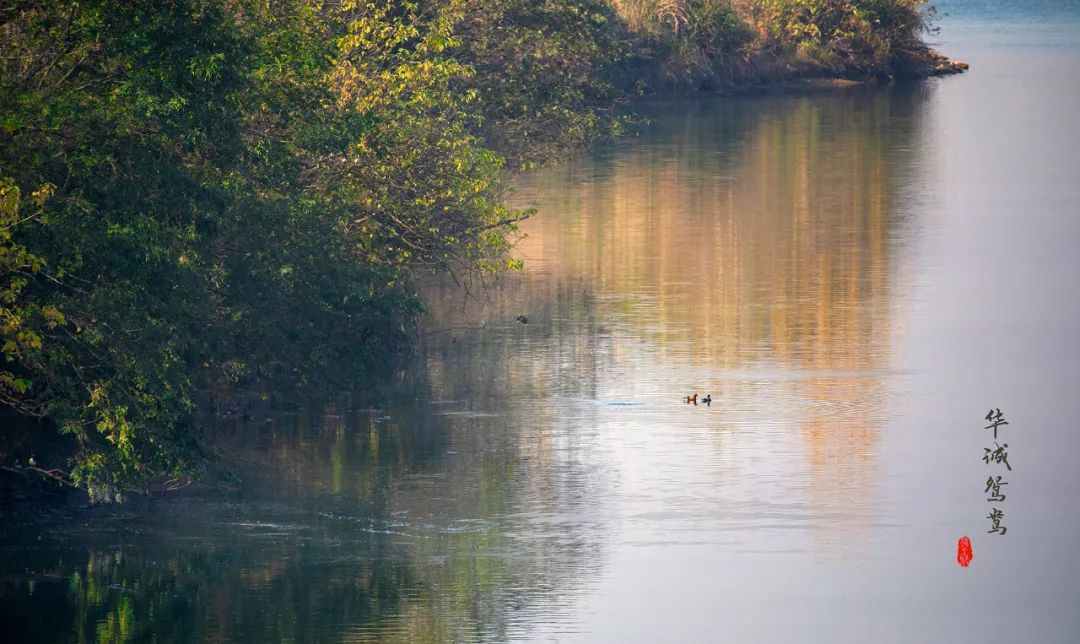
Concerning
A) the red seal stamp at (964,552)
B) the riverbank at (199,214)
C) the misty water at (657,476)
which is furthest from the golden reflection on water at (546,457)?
the red seal stamp at (964,552)

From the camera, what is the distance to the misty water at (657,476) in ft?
54.1

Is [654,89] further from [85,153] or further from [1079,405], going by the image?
[85,153]

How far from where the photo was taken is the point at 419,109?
89.5ft

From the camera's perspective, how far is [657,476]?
20328 millimetres

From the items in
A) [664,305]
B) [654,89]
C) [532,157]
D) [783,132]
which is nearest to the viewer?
[664,305]

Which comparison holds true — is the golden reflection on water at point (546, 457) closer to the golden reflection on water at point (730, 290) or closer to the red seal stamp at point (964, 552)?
the golden reflection on water at point (730, 290)

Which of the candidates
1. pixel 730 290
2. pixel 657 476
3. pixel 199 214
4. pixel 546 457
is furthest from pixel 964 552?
pixel 730 290

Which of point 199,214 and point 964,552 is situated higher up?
point 199,214

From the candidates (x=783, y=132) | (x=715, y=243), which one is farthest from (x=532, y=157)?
(x=783, y=132)

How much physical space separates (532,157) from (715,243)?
4006 mm

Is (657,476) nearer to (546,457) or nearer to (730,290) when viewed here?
(546,457)

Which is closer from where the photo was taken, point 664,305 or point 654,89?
point 664,305

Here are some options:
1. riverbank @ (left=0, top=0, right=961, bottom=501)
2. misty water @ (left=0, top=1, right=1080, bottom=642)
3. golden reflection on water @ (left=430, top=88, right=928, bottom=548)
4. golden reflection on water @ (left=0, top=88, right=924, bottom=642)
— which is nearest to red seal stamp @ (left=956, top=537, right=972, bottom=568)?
misty water @ (left=0, top=1, right=1080, bottom=642)

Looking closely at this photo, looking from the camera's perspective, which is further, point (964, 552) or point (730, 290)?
point (730, 290)
